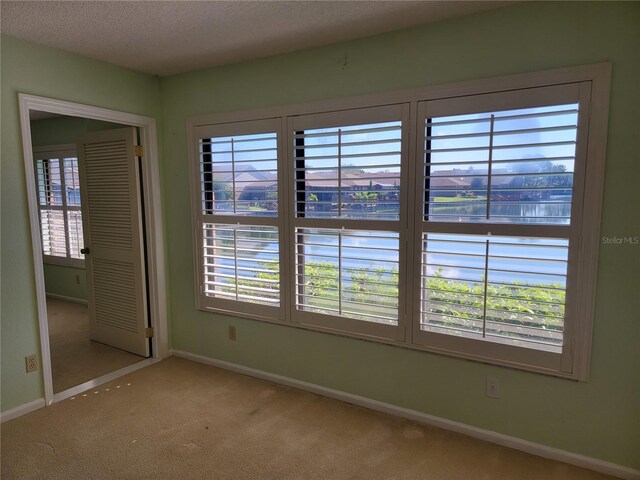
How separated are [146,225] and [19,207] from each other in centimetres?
99

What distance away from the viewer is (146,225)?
11.1 ft

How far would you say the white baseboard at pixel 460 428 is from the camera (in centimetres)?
205

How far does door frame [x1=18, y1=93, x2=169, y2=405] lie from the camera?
A: 8.43 feet

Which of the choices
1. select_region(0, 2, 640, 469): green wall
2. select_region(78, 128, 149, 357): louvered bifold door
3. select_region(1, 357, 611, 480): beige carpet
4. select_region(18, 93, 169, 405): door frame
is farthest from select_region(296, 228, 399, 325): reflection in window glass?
select_region(78, 128, 149, 357): louvered bifold door

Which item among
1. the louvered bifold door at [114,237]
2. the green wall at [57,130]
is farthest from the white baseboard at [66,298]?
the green wall at [57,130]

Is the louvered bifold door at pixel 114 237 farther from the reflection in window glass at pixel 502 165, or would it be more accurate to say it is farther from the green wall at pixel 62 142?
the reflection in window glass at pixel 502 165

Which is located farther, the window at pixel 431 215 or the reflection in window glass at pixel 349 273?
the reflection in window glass at pixel 349 273

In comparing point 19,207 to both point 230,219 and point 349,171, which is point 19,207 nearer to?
point 230,219

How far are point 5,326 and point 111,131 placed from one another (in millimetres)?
1760

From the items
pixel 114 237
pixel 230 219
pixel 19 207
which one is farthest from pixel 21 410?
pixel 230 219

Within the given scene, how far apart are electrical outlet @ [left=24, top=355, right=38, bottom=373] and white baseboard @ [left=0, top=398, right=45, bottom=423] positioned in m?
0.23

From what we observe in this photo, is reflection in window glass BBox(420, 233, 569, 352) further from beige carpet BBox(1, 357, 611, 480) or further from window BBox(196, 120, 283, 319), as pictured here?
window BBox(196, 120, 283, 319)

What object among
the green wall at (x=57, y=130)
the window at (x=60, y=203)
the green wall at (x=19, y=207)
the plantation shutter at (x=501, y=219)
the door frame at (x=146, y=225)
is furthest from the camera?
the window at (x=60, y=203)

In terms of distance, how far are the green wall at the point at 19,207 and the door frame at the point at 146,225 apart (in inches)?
1.3
